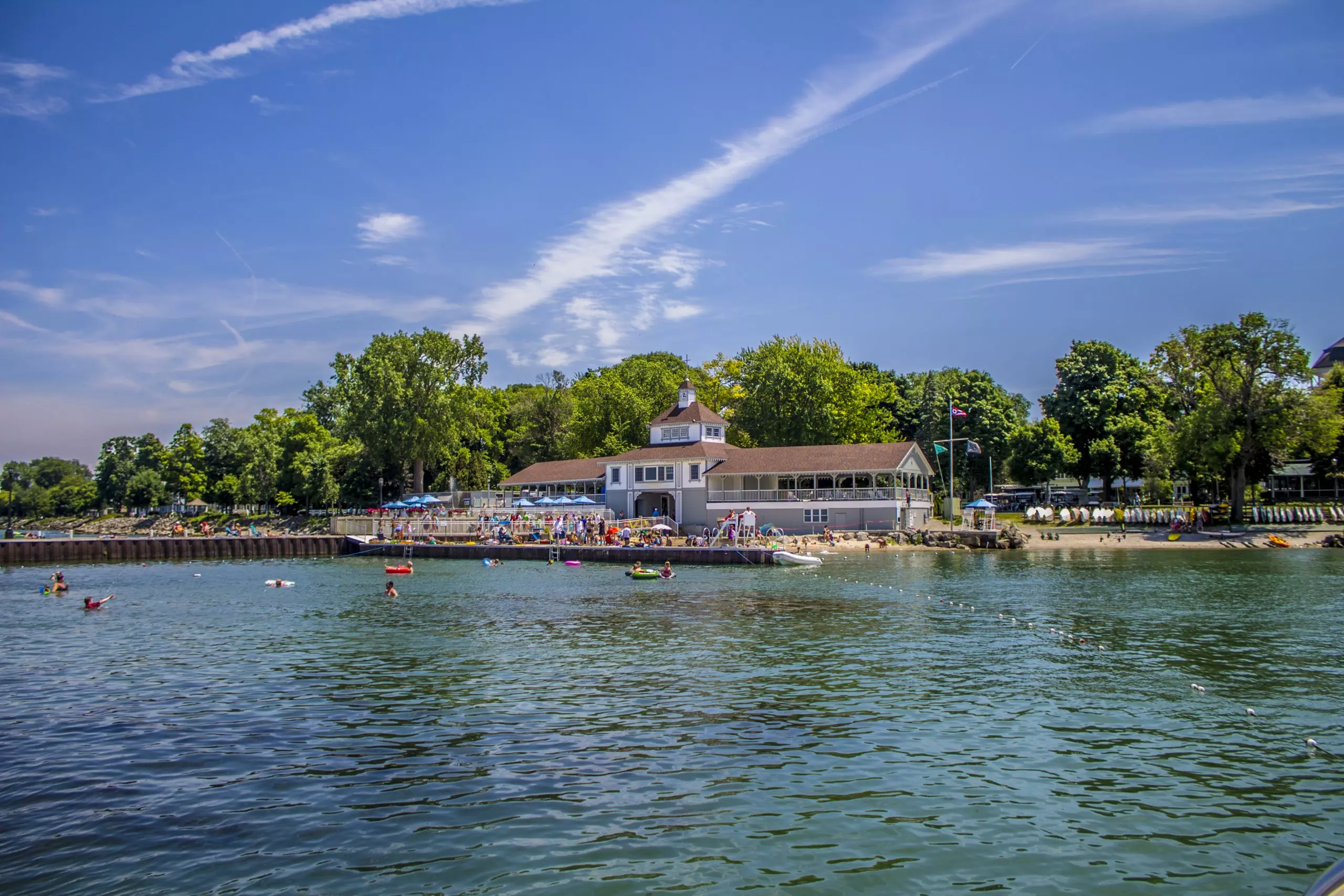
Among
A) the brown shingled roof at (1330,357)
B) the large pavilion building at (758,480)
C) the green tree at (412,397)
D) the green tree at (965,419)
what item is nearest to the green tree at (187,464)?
the green tree at (412,397)

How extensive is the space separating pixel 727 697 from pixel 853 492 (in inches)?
2063

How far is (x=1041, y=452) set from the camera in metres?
86.7

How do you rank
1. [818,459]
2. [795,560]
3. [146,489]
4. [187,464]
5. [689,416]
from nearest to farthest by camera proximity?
[795,560] → [818,459] → [689,416] → [187,464] → [146,489]

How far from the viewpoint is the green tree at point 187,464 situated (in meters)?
122

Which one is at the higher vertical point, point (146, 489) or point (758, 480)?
point (146, 489)

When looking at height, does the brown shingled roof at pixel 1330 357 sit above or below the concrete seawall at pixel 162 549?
above

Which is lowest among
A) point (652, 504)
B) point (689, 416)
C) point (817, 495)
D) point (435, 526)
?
point (435, 526)

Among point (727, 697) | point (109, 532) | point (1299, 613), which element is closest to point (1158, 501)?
point (1299, 613)

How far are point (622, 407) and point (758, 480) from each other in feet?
82.9

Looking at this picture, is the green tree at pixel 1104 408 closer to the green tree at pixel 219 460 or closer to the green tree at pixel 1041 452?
the green tree at pixel 1041 452

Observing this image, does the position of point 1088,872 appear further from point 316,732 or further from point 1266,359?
point 1266,359

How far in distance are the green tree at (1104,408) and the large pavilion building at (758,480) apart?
2052cm

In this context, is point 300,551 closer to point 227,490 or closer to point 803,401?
point 803,401

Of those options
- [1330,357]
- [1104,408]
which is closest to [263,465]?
[1104,408]
